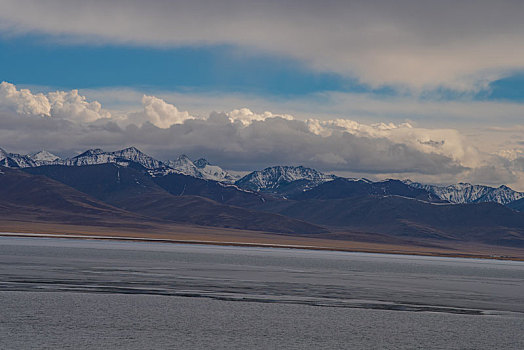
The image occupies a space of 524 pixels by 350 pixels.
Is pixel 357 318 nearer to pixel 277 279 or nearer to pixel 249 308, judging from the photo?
pixel 249 308

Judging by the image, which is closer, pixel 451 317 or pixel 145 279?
pixel 451 317

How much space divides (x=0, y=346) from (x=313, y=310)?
2737 centimetres

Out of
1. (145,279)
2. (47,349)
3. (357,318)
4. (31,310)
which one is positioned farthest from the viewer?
(145,279)

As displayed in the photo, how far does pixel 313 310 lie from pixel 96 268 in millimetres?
41476

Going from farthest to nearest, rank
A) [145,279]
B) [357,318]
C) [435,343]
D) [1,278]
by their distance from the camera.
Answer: [145,279] < [1,278] < [357,318] < [435,343]

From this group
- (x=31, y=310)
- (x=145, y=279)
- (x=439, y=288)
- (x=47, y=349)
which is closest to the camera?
(x=47, y=349)

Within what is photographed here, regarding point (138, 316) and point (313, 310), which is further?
point (313, 310)

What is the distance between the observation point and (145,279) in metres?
77.0

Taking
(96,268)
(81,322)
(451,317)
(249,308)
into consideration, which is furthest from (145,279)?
(451,317)

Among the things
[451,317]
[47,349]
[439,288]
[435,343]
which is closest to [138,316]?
[47,349]

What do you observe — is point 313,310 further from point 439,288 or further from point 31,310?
point 439,288

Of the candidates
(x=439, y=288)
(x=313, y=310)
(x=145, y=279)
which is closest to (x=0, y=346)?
(x=313, y=310)

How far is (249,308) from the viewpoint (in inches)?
2249

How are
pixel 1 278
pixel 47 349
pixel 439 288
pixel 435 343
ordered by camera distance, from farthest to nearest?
pixel 439 288 < pixel 1 278 < pixel 435 343 < pixel 47 349
